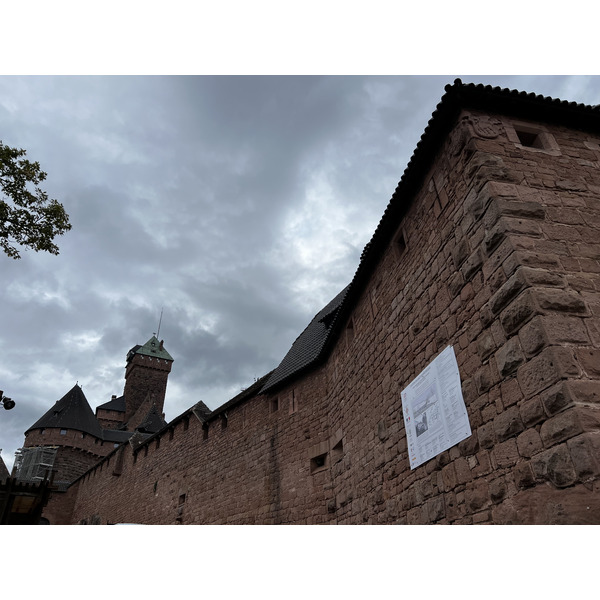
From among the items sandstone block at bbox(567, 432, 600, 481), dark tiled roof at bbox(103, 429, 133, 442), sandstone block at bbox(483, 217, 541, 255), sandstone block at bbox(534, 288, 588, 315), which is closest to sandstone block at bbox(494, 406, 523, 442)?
sandstone block at bbox(567, 432, 600, 481)

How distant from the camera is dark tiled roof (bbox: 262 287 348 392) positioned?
37.2 feet

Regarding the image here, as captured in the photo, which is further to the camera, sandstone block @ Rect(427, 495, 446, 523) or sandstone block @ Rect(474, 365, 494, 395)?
sandstone block @ Rect(427, 495, 446, 523)

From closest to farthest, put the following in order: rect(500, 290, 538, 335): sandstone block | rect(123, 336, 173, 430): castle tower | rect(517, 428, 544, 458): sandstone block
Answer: rect(517, 428, 544, 458): sandstone block → rect(500, 290, 538, 335): sandstone block → rect(123, 336, 173, 430): castle tower

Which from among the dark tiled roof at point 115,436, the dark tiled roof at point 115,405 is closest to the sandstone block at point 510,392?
the dark tiled roof at point 115,436

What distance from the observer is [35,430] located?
37.3 meters

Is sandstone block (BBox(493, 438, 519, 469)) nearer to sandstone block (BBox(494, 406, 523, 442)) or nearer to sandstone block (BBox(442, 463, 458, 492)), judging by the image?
sandstone block (BBox(494, 406, 523, 442))

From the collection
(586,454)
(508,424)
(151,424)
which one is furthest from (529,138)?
(151,424)

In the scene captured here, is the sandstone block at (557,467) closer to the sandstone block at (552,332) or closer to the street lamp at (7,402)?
the sandstone block at (552,332)

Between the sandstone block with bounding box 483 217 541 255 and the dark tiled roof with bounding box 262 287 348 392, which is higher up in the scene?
the dark tiled roof with bounding box 262 287 348 392

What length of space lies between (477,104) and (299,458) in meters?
8.44

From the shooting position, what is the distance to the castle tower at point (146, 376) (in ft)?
170

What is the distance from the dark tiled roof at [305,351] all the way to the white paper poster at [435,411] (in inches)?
202

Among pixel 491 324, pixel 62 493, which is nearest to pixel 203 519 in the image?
pixel 491 324

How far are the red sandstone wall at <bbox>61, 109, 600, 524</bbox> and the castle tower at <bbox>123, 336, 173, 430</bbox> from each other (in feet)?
156
